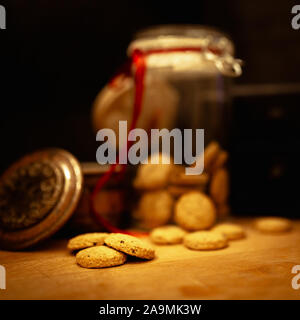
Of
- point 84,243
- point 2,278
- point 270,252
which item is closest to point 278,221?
point 270,252

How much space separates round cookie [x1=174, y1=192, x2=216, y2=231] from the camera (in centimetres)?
100

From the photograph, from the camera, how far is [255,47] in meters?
1.46

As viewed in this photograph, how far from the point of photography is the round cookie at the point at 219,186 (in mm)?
1095

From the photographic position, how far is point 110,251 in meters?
0.78

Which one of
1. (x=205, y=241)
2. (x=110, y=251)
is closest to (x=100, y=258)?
(x=110, y=251)

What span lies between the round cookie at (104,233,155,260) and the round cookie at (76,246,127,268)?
0.5 inches

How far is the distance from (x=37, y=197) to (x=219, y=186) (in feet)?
1.56

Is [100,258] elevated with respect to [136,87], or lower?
lower

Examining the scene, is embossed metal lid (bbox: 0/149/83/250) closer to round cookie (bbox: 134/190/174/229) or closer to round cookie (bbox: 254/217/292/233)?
round cookie (bbox: 134/190/174/229)

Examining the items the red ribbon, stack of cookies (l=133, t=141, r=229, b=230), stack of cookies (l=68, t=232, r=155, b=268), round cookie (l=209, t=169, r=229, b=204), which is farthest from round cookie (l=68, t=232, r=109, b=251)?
round cookie (l=209, t=169, r=229, b=204)

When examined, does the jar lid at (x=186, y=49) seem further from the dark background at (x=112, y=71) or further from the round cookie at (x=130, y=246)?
the round cookie at (x=130, y=246)

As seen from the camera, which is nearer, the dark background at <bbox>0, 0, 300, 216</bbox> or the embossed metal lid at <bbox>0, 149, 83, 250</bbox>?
the embossed metal lid at <bbox>0, 149, 83, 250</bbox>

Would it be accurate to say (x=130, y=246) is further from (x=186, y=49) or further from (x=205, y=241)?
(x=186, y=49)
